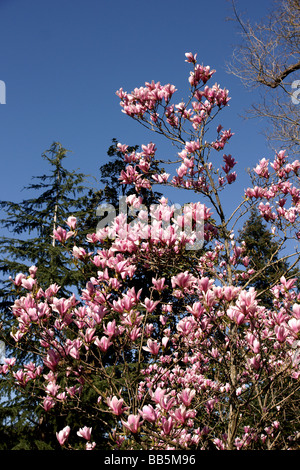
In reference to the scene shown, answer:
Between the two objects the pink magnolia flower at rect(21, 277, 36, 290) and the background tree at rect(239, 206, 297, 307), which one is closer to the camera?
the pink magnolia flower at rect(21, 277, 36, 290)

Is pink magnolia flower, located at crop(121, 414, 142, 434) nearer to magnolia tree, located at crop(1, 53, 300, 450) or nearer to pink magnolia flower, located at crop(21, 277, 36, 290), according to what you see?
magnolia tree, located at crop(1, 53, 300, 450)

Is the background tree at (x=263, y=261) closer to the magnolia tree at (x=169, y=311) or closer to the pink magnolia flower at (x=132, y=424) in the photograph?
the magnolia tree at (x=169, y=311)

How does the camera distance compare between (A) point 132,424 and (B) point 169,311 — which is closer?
(A) point 132,424

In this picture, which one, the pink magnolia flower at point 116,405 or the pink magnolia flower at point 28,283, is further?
the pink magnolia flower at point 28,283

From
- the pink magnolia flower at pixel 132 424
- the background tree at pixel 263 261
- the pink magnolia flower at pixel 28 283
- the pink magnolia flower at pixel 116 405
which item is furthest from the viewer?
the background tree at pixel 263 261

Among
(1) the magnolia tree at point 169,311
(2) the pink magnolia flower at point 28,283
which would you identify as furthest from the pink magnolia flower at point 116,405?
(2) the pink magnolia flower at point 28,283

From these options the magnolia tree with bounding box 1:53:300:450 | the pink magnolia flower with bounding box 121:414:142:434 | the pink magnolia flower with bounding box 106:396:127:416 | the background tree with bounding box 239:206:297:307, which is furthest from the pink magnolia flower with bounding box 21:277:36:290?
the background tree with bounding box 239:206:297:307

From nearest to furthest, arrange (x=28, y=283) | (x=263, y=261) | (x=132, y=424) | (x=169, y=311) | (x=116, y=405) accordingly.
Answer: (x=132, y=424), (x=116, y=405), (x=28, y=283), (x=169, y=311), (x=263, y=261)

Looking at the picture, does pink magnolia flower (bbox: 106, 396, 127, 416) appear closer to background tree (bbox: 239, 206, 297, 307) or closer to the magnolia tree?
the magnolia tree

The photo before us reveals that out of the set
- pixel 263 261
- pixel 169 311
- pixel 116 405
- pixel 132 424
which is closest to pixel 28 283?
pixel 116 405

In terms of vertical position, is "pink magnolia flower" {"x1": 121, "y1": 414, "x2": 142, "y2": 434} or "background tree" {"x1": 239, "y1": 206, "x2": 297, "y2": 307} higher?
"background tree" {"x1": 239, "y1": 206, "x2": 297, "y2": 307}

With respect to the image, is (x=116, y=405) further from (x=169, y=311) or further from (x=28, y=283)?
(x=169, y=311)

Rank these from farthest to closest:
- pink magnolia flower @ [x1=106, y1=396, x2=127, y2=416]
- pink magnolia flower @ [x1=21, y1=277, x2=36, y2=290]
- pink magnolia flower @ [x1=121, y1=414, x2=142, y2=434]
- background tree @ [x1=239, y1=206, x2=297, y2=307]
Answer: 1. background tree @ [x1=239, y1=206, x2=297, y2=307]
2. pink magnolia flower @ [x1=21, y1=277, x2=36, y2=290]
3. pink magnolia flower @ [x1=106, y1=396, x2=127, y2=416]
4. pink magnolia flower @ [x1=121, y1=414, x2=142, y2=434]

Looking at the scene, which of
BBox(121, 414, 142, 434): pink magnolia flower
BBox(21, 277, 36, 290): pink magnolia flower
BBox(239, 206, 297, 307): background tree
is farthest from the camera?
BBox(239, 206, 297, 307): background tree
